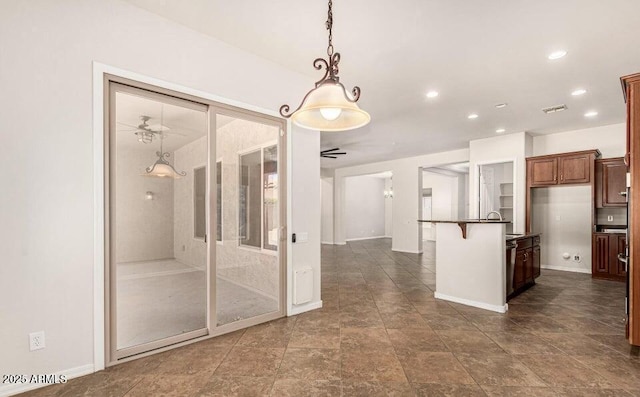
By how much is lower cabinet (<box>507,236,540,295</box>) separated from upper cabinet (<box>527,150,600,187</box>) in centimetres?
168

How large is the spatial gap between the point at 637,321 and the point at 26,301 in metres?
5.16

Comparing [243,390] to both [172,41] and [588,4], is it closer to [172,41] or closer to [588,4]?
[172,41]

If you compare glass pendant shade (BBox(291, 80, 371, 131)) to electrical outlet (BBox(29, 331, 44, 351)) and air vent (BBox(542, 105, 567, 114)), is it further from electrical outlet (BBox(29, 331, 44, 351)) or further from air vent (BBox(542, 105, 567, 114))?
air vent (BBox(542, 105, 567, 114))

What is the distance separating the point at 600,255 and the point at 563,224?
40.7 inches

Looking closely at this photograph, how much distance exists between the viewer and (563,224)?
21.9ft

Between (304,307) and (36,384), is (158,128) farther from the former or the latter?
(304,307)

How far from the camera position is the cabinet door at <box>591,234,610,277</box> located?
18.8 feet

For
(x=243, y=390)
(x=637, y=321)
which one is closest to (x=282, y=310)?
(x=243, y=390)

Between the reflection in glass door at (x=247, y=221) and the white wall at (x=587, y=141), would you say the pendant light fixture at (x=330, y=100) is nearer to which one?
the reflection in glass door at (x=247, y=221)

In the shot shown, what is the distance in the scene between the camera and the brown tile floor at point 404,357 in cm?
223

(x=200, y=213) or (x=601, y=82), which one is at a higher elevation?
(x=601, y=82)

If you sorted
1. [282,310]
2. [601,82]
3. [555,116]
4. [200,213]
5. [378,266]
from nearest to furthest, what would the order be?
1. [200,213]
2. [282,310]
3. [601,82]
4. [555,116]
5. [378,266]

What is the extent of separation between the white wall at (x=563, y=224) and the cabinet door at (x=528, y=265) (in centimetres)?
227

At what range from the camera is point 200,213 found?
3.15 meters
